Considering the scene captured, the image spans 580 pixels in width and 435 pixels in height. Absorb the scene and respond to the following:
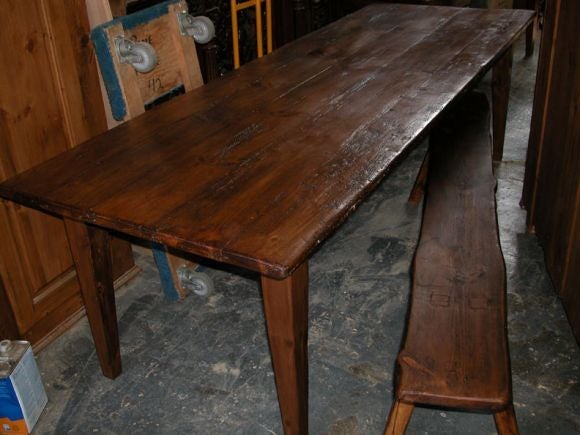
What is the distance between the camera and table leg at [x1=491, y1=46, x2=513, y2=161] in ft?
12.1

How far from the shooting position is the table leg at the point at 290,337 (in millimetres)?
1589

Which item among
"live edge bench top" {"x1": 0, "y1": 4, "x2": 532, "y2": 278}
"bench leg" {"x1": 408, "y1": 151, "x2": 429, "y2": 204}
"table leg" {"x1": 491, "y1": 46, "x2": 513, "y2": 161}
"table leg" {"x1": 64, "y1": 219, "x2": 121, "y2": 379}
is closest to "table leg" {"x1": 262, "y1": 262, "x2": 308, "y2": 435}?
"live edge bench top" {"x1": 0, "y1": 4, "x2": 532, "y2": 278}

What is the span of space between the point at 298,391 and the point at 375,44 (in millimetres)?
1798

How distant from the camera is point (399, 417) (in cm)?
165

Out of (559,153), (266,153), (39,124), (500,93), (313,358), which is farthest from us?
(500,93)

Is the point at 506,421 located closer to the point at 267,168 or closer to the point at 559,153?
the point at 267,168

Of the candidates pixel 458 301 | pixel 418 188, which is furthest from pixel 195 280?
pixel 418 188

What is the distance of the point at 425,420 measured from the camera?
2.13 metres

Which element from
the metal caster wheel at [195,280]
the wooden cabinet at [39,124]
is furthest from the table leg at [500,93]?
the wooden cabinet at [39,124]

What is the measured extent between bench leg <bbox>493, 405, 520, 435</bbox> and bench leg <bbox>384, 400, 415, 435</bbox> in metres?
0.21

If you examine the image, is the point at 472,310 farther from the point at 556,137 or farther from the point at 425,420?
the point at 556,137

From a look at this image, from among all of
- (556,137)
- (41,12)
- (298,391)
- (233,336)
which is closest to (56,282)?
(233,336)

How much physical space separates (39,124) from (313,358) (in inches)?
52.8

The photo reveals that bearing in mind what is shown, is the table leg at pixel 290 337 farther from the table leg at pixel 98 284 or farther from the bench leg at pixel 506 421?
the table leg at pixel 98 284
